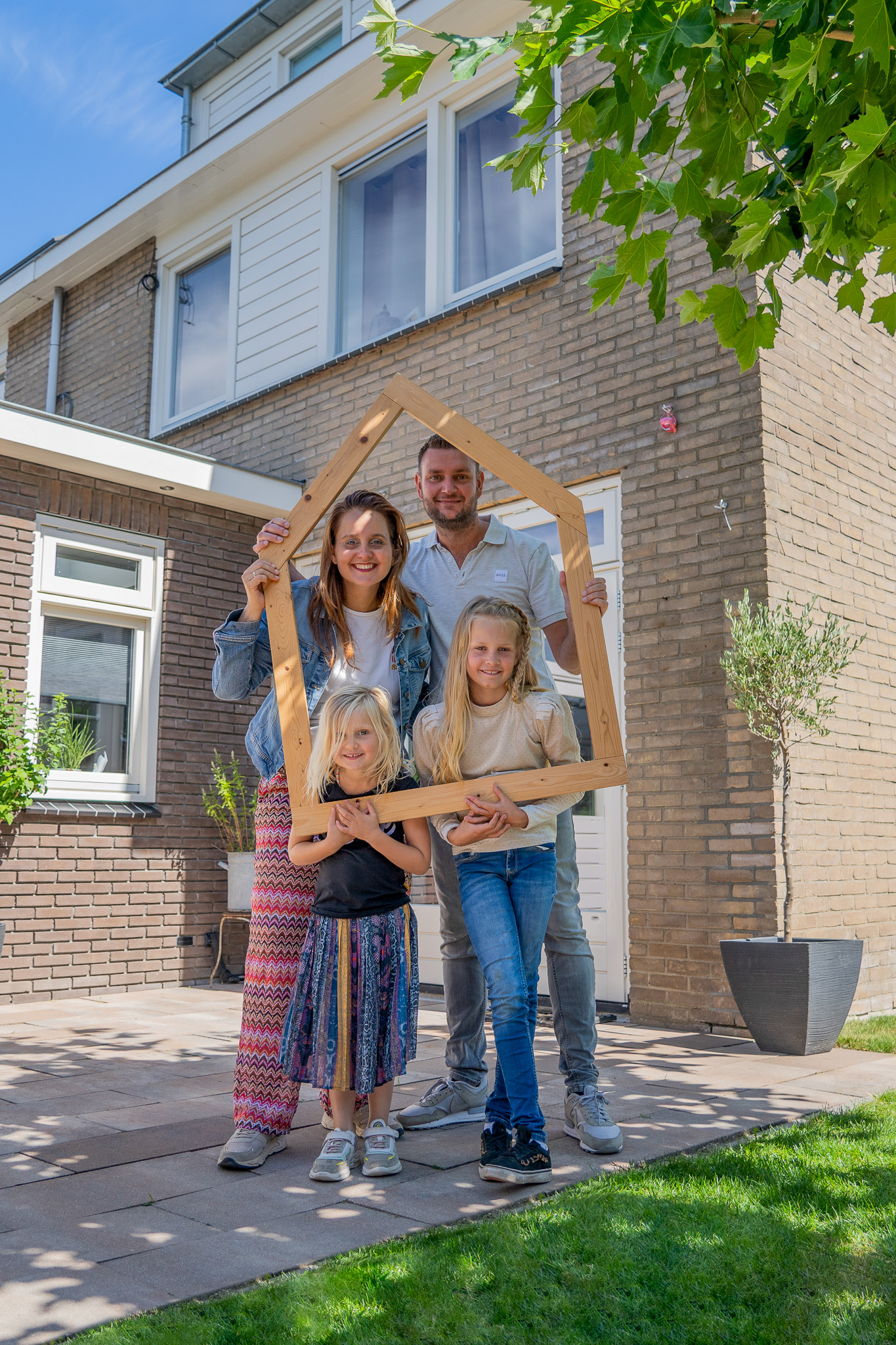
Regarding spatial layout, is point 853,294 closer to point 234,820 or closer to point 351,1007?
point 351,1007

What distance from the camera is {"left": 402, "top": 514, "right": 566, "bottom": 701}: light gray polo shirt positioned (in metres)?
3.37

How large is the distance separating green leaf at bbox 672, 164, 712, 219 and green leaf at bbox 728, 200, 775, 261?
17 centimetres

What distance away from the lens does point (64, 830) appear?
6867 millimetres

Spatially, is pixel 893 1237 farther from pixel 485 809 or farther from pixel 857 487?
pixel 857 487

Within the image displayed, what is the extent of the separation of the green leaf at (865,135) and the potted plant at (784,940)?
3002mm

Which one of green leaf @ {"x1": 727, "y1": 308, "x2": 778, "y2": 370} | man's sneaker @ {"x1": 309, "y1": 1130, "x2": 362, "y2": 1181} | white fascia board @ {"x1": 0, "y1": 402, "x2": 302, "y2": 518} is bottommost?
man's sneaker @ {"x1": 309, "y1": 1130, "x2": 362, "y2": 1181}

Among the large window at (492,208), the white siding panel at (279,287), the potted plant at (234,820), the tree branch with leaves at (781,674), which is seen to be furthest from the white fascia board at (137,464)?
the tree branch with leaves at (781,674)

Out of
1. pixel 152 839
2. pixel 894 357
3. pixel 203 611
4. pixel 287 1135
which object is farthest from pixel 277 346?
pixel 287 1135

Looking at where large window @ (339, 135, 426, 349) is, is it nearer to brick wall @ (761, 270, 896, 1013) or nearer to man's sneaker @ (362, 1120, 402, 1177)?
brick wall @ (761, 270, 896, 1013)

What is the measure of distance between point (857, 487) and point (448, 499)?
3.83 m

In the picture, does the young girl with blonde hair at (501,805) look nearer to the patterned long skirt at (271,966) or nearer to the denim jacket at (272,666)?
the denim jacket at (272,666)

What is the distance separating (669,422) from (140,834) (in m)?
4.20

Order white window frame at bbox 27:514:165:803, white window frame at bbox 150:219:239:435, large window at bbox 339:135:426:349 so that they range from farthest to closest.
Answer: white window frame at bbox 150:219:239:435
large window at bbox 339:135:426:349
white window frame at bbox 27:514:165:803

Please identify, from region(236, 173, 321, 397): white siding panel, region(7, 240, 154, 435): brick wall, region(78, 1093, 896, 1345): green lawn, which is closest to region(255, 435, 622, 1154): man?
region(78, 1093, 896, 1345): green lawn
